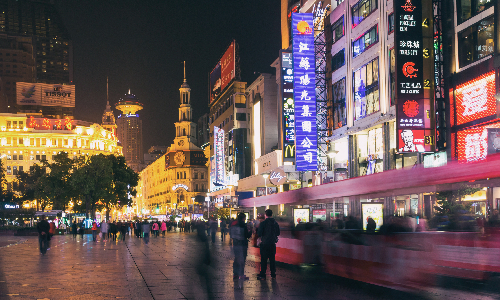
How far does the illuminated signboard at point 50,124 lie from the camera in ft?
547

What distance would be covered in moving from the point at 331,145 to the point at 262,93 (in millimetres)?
35639

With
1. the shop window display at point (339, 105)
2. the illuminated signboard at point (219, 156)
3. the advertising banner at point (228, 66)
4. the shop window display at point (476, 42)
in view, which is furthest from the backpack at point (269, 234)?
the advertising banner at point (228, 66)

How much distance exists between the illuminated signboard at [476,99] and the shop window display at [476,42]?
4.68 feet

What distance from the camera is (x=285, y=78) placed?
187ft

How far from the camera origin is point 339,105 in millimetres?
50250

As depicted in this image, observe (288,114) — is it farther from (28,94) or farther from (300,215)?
(28,94)

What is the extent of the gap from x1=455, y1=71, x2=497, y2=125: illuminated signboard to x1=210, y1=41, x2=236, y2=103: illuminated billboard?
7417 centimetres

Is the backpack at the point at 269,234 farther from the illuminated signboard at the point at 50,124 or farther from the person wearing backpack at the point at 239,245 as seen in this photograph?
the illuminated signboard at the point at 50,124

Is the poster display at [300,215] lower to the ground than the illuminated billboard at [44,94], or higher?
lower

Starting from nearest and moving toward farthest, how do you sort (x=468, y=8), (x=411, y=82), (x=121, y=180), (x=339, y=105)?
(x=468, y=8) < (x=411, y=82) < (x=339, y=105) < (x=121, y=180)

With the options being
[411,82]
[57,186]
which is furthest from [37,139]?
[411,82]

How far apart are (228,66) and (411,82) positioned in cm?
7722

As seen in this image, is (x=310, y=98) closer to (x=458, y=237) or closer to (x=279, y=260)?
(x=279, y=260)

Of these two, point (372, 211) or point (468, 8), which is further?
point (468, 8)
